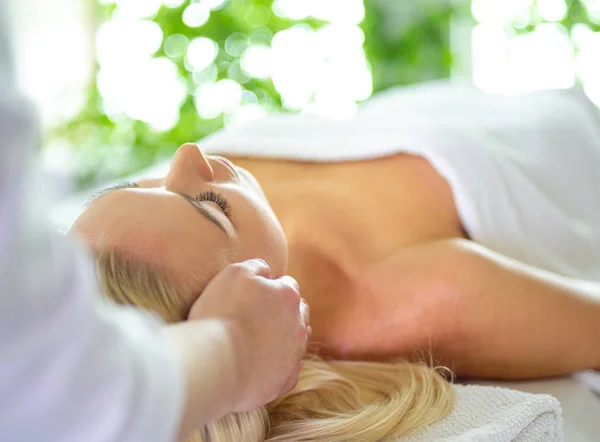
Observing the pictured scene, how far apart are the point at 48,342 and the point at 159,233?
Answer: 466 millimetres

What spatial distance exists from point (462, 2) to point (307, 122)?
Answer: 4.56 feet

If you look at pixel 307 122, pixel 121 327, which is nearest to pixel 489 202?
pixel 307 122

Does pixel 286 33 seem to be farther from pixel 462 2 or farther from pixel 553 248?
pixel 553 248

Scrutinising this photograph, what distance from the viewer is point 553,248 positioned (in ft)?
5.19

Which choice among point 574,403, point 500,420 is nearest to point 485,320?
point 574,403

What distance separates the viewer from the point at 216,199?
107 centimetres

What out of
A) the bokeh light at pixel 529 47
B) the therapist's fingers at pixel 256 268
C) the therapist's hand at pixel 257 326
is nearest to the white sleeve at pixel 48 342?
the therapist's hand at pixel 257 326

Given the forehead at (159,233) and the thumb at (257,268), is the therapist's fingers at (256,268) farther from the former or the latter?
the forehead at (159,233)

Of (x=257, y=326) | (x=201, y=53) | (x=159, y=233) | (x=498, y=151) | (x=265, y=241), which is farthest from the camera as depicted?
(x=201, y=53)

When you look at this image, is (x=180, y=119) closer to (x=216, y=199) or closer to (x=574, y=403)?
(x=216, y=199)

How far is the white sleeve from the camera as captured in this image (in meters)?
0.46

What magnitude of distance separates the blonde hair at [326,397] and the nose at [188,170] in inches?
8.0

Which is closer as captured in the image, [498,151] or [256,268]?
[256,268]

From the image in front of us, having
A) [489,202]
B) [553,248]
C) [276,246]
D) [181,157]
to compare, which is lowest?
[553,248]
